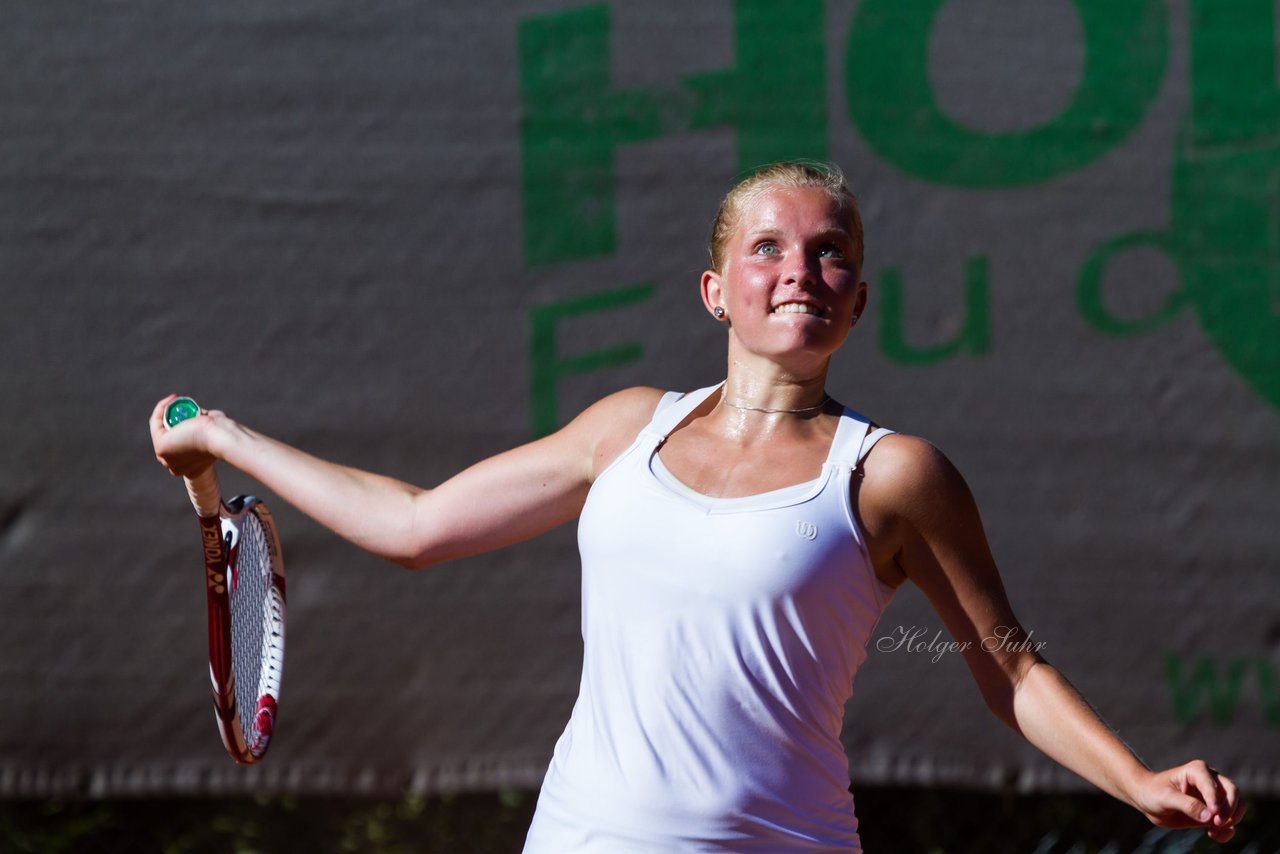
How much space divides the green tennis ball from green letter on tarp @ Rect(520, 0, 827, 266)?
4.13ft

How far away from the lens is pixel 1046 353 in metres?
3.25

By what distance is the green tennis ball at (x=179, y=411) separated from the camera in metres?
2.07

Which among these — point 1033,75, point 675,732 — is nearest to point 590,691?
point 675,732

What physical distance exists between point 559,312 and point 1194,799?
2.01 meters

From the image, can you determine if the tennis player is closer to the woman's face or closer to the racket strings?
the woman's face

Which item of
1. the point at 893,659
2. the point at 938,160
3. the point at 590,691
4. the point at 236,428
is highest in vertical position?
the point at 938,160

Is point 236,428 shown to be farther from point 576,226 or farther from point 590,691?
point 576,226

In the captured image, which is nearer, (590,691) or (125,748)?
(590,691)

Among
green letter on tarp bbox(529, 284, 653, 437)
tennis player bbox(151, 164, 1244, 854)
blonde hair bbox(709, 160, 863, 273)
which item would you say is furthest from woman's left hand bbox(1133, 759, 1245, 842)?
green letter on tarp bbox(529, 284, 653, 437)

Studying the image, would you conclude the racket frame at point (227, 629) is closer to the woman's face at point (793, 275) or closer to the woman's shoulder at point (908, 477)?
the woman's face at point (793, 275)

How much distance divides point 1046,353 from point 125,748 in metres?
2.33

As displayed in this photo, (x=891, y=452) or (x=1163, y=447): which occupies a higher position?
(x=891, y=452)

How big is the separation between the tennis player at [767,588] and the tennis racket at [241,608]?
617 mm

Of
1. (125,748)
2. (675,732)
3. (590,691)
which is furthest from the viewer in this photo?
(125,748)
